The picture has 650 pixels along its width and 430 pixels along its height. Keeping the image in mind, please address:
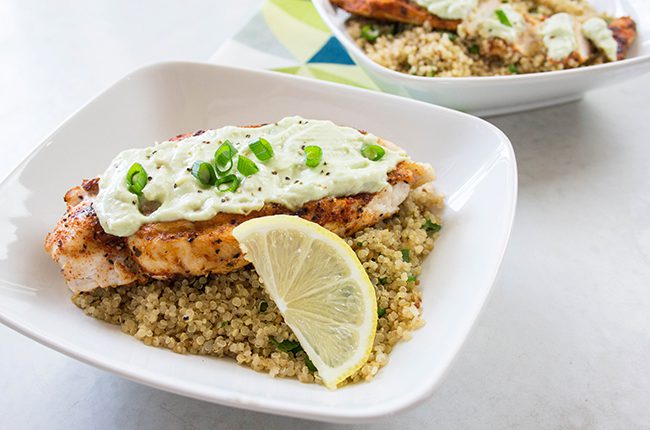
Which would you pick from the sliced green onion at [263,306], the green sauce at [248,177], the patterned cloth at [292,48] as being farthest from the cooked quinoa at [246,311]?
the patterned cloth at [292,48]

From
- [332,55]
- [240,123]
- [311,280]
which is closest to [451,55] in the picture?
[332,55]

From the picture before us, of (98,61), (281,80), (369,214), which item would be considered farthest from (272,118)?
(98,61)

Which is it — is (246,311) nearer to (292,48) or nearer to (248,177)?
(248,177)

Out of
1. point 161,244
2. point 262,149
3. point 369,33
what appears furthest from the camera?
point 369,33

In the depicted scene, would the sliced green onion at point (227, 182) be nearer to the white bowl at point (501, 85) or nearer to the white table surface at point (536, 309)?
the white table surface at point (536, 309)

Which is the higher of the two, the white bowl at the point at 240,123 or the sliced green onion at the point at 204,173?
the sliced green onion at the point at 204,173

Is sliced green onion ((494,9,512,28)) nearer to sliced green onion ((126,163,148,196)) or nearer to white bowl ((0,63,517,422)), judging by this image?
white bowl ((0,63,517,422))
